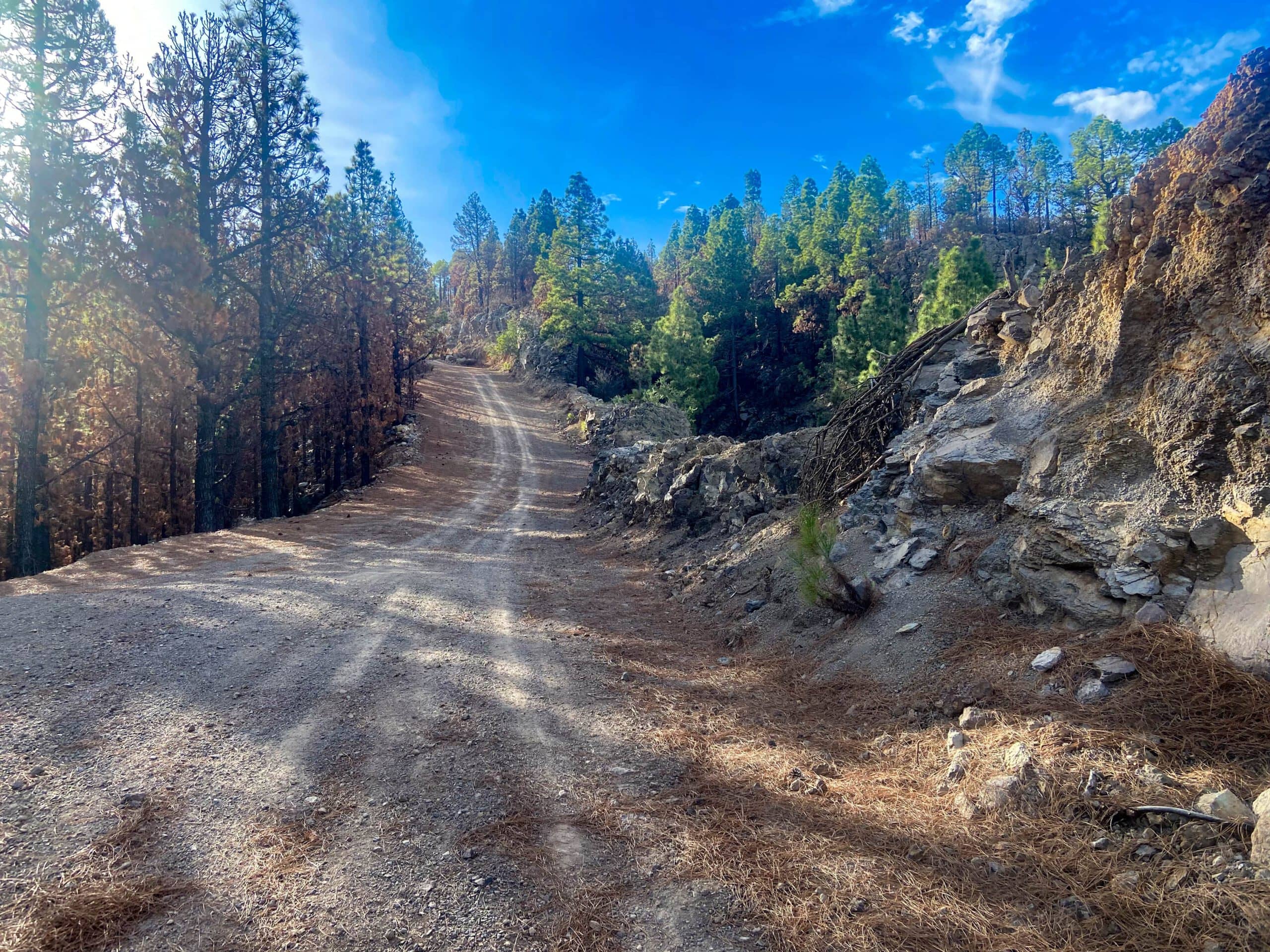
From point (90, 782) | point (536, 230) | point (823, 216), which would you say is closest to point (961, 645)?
point (90, 782)

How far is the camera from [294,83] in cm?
1948

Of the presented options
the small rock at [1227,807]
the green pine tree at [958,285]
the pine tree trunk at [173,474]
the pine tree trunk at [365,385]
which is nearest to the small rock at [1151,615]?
the small rock at [1227,807]

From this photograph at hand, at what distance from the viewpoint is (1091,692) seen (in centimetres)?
427

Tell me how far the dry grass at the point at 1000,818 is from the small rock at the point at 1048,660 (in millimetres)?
66

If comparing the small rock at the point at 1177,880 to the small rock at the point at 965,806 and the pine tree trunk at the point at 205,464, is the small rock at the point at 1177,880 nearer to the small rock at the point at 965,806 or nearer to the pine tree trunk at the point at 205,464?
the small rock at the point at 965,806

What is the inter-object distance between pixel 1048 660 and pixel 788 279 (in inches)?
2411

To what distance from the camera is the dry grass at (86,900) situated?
2875 millimetres

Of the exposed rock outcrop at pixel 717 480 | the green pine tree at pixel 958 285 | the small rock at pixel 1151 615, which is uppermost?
the green pine tree at pixel 958 285

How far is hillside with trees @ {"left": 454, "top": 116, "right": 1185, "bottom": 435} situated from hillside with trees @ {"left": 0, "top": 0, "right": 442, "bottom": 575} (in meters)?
19.8

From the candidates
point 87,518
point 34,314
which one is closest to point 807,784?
point 34,314

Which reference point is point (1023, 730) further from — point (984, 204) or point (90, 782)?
point (984, 204)

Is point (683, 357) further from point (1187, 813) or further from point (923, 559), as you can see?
point (1187, 813)

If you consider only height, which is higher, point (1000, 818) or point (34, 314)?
point (34, 314)

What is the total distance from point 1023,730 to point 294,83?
23759mm
